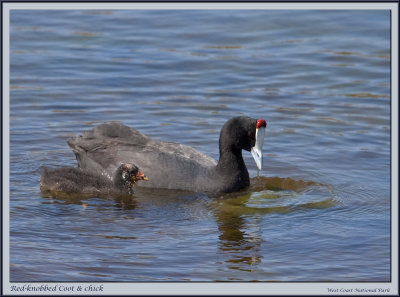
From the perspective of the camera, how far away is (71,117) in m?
10.7

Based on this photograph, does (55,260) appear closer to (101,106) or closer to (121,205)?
(121,205)

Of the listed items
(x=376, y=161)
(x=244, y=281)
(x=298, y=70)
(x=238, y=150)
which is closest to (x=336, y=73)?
(x=298, y=70)

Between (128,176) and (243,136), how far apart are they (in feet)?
4.28

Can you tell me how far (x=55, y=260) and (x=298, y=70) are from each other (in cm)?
665

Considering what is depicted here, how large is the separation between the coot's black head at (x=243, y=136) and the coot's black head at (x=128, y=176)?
97 cm

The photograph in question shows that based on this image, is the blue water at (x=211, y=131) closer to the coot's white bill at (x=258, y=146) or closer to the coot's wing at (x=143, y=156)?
the coot's wing at (x=143, y=156)

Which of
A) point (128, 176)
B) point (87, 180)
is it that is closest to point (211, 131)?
point (128, 176)

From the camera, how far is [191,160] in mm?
8516

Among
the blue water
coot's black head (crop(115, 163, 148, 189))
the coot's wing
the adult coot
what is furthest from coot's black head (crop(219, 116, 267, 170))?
coot's black head (crop(115, 163, 148, 189))

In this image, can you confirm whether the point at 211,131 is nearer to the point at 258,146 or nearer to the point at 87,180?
the point at 258,146

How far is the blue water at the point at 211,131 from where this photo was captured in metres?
6.86

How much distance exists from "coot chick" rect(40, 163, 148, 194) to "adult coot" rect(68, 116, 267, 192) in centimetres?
23

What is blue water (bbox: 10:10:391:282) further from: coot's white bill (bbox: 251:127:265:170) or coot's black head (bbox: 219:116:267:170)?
coot's black head (bbox: 219:116:267:170)

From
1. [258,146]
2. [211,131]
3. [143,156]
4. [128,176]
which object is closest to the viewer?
[128,176]
